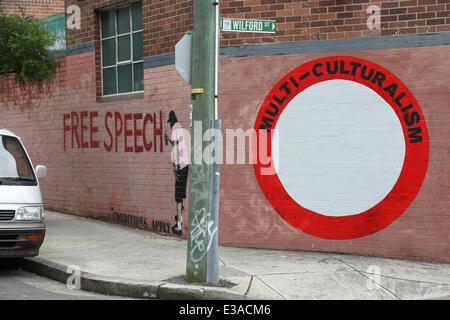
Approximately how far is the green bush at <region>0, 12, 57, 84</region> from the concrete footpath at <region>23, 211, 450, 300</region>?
10.2 feet

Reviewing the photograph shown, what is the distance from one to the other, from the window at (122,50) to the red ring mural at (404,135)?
123 inches

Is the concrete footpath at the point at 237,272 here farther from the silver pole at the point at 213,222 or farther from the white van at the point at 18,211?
the white van at the point at 18,211

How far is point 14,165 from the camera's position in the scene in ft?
25.6

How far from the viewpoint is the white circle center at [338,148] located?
8.61 metres

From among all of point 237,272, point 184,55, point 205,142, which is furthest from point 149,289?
point 184,55

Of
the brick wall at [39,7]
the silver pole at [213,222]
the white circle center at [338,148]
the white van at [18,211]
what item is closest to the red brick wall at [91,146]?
the white circle center at [338,148]

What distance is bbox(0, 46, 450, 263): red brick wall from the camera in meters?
8.38

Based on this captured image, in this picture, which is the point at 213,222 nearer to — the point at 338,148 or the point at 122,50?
the point at 338,148

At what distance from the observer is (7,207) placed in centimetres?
705

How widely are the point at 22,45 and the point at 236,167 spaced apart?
4.39 meters

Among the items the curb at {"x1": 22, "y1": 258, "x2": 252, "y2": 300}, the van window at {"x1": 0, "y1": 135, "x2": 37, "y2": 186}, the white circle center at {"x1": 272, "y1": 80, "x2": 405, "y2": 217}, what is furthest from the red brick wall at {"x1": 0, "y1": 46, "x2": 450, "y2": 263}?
the curb at {"x1": 22, "y1": 258, "x2": 252, "y2": 300}
